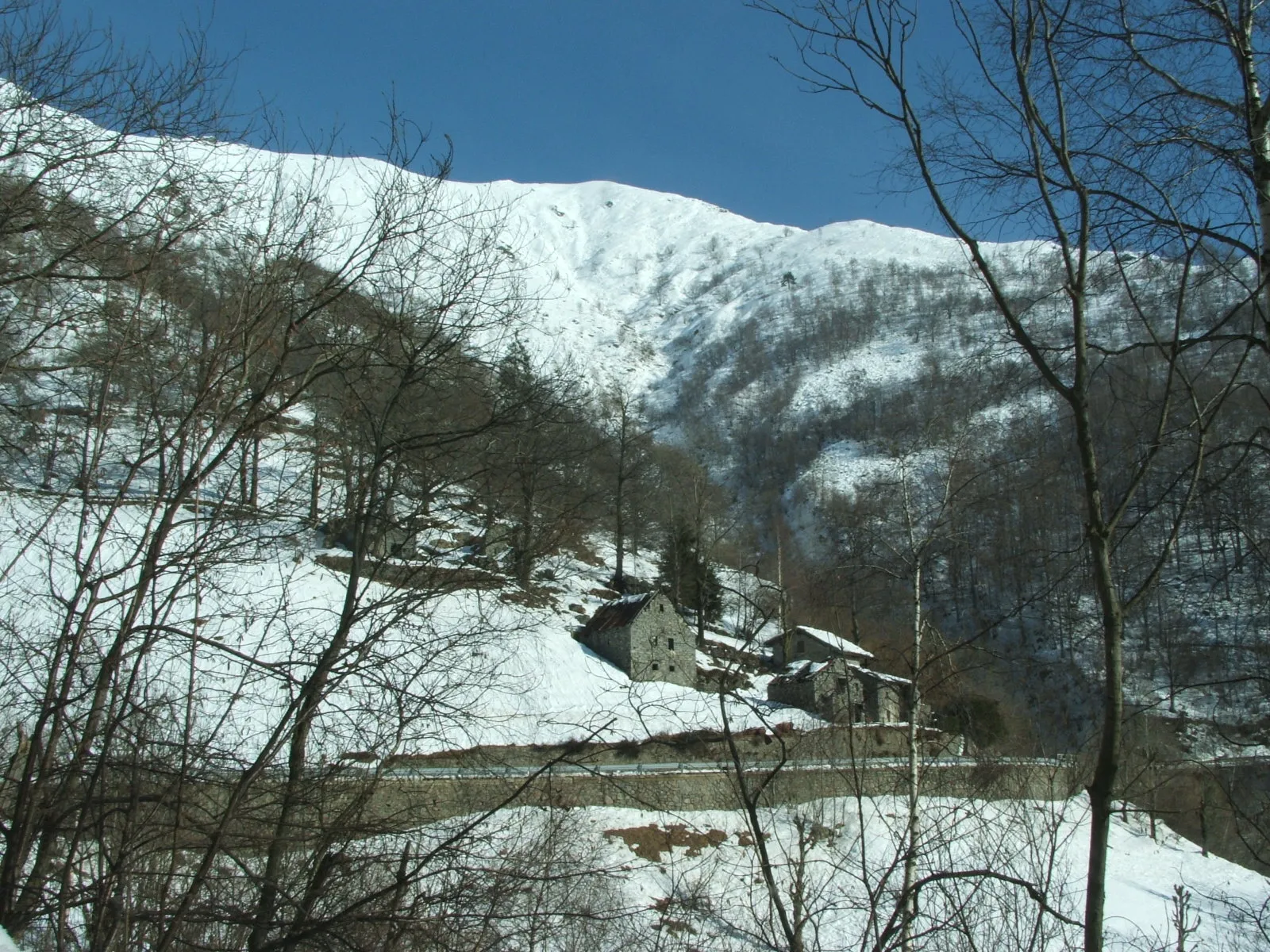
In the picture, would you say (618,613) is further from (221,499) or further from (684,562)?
(221,499)

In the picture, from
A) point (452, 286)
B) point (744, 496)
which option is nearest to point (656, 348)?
point (744, 496)

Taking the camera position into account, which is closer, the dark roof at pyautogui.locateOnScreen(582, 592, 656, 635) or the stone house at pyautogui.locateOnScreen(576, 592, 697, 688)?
the stone house at pyautogui.locateOnScreen(576, 592, 697, 688)

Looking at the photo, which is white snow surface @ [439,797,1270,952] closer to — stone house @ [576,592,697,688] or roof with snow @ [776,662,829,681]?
roof with snow @ [776,662,829,681]

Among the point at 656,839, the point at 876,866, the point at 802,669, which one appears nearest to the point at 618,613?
the point at 802,669

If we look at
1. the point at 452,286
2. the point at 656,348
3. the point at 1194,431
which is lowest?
the point at 1194,431

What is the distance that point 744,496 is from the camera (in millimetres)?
88188

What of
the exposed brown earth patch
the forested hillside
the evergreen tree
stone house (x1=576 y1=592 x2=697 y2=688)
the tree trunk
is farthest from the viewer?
the evergreen tree

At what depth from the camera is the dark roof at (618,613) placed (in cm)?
2805

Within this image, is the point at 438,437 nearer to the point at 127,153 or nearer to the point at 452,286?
the point at 452,286

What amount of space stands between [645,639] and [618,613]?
1.57 metres

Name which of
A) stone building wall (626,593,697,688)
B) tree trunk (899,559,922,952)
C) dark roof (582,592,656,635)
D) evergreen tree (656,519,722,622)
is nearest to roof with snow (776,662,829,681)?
stone building wall (626,593,697,688)

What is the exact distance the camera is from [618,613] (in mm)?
28828

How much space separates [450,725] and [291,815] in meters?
1.05

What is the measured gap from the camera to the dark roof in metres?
28.0
